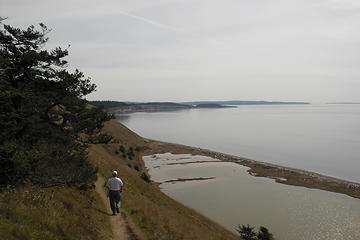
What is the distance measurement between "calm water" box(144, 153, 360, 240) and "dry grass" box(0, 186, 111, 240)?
2194cm

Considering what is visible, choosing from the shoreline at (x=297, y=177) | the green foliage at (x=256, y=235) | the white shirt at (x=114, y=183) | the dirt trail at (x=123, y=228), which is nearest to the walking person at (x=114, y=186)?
the white shirt at (x=114, y=183)

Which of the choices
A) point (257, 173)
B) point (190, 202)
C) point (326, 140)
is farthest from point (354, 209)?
point (326, 140)

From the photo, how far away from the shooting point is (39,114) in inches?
619

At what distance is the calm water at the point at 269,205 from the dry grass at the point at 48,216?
864 inches

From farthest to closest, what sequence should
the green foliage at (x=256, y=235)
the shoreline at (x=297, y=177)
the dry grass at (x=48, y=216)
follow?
the shoreline at (x=297, y=177)
the green foliage at (x=256, y=235)
the dry grass at (x=48, y=216)

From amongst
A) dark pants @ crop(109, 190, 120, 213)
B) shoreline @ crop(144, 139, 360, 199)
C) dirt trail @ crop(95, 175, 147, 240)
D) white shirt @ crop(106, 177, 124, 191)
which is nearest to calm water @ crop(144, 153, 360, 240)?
shoreline @ crop(144, 139, 360, 199)

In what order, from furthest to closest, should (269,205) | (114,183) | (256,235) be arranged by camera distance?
(269,205)
(256,235)
(114,183)

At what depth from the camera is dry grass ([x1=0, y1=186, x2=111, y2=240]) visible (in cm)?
Result: 819

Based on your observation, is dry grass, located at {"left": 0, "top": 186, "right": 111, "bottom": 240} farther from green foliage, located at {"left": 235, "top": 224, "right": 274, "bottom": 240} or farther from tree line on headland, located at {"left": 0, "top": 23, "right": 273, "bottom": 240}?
green foliage, located at {"left": 235, "top": 224, "right": 274, "bottom": 240}

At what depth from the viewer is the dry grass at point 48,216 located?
819cm

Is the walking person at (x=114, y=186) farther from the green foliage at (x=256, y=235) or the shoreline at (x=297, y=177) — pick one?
the shoreline at (x=297, y=177)

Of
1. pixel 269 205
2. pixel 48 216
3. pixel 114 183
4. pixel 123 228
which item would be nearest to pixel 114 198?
pixel 114 183

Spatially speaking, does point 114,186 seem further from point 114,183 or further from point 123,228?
point 123,228

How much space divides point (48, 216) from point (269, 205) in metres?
34.3
